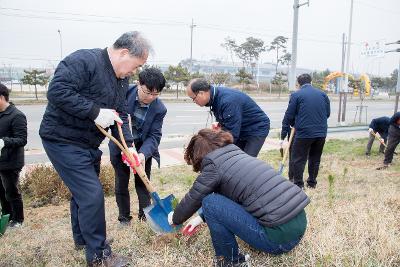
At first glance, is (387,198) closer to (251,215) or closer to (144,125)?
(251,215)

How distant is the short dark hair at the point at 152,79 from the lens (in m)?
3.31

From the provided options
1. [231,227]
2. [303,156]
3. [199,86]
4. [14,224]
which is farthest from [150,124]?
[303,156]

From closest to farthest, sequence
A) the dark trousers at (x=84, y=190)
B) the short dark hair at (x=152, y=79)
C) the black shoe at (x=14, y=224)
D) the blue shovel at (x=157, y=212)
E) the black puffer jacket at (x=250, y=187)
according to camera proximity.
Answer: the black puffer jacket at (x=250, y=187), the dark trousers at (x=84, y=190), the blue shovel at (x=157, y=212), the short dark hair at (x=152, y=79), the black shoe at (x=14, y=224)

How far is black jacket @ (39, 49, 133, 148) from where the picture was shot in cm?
239

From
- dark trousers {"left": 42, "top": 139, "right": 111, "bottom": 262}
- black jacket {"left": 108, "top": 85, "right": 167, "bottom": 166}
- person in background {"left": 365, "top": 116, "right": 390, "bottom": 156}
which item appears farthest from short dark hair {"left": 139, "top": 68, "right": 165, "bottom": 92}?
person in background {"left": 365, "top": 116, "right": 390, "bottom": 156}

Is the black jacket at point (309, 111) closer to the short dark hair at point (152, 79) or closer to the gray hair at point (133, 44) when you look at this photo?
the short dark hair at point (152, 79)

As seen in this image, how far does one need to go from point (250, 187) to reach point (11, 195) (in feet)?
9.15

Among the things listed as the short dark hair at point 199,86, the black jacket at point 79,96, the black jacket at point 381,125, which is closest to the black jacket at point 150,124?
the short dark hair at point 199,86

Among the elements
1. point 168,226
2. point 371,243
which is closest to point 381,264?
point 371,243

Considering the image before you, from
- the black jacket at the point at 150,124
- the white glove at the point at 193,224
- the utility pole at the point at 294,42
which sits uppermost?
the utility pole at the point at 294,42

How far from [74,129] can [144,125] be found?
1112 mm

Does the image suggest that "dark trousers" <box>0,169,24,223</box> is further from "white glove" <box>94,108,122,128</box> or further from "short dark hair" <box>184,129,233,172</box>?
"short dark hair" <box>184,129,233,172</box>

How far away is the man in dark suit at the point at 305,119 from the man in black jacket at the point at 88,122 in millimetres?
3100

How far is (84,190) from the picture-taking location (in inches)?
99.0
